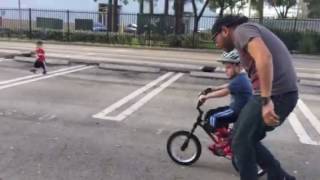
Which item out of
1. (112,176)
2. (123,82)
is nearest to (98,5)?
(123,82)

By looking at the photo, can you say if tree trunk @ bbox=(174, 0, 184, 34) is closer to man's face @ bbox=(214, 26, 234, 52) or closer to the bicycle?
the bicycle

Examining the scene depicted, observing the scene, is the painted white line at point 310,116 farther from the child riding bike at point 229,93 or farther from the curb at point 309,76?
the curb at point 309,76

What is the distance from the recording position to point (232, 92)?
4848 mm

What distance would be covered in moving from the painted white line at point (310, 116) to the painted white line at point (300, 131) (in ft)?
0.71

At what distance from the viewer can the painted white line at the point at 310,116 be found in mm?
7762

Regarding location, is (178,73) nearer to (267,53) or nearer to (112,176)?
(112,176)

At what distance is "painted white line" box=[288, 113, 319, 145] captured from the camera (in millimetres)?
6629

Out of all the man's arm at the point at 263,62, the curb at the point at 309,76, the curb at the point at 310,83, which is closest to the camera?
the man's arm at the point at 263,62

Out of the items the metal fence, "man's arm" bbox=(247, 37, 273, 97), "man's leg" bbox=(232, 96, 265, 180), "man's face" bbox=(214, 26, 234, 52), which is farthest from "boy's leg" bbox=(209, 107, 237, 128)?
the metal fence

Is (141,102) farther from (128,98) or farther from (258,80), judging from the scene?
(258,80)

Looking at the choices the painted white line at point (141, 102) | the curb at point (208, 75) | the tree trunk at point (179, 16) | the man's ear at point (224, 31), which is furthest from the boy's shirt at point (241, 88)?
A: the tree trunk at point (179, 16)

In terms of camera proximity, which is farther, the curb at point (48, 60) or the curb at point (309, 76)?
the curb at point (48, 60)

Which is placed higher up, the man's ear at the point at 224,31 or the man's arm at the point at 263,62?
the man's ear at the point at 224,31

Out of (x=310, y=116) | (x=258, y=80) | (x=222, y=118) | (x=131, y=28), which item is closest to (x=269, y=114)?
(x=258, y=80)
